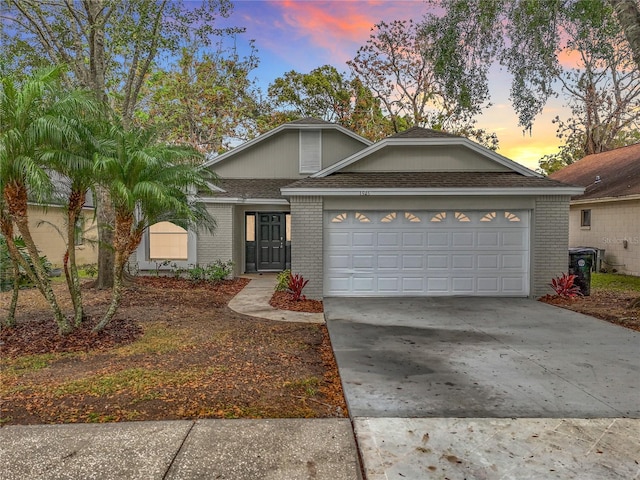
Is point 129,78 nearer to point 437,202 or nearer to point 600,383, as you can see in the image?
point 437,202

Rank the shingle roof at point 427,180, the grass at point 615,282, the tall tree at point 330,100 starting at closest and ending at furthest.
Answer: the shingle roof at point 427,180
the grass at point 615,282
the tall tree at point 330,100

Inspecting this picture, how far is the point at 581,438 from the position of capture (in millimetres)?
3475

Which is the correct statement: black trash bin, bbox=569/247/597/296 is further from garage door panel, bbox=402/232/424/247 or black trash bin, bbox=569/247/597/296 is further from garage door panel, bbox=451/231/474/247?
garage door panel, bbox=402/232/424/247

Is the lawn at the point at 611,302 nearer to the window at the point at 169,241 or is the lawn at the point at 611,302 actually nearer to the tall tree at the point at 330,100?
the window at the point at 169,241

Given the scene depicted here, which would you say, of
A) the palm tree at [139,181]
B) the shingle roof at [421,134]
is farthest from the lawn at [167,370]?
the shingle roof at [421,134]

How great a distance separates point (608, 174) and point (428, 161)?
12.9 m

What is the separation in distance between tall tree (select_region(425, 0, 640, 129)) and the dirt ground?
16.8 ft

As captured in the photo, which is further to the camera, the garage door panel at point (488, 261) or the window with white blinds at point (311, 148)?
the window with white blinds at point (311, 148)

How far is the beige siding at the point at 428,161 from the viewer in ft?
36.4

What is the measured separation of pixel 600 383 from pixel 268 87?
27.0 m

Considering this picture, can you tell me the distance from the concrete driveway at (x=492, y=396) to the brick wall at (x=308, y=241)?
7.89 feet

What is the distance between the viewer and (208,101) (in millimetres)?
25625

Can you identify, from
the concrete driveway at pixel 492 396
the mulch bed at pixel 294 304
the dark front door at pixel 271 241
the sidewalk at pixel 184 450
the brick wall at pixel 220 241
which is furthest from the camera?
the dark front door at pixel 271 241

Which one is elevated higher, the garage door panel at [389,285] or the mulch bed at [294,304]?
the garage door panel at [389,285]
